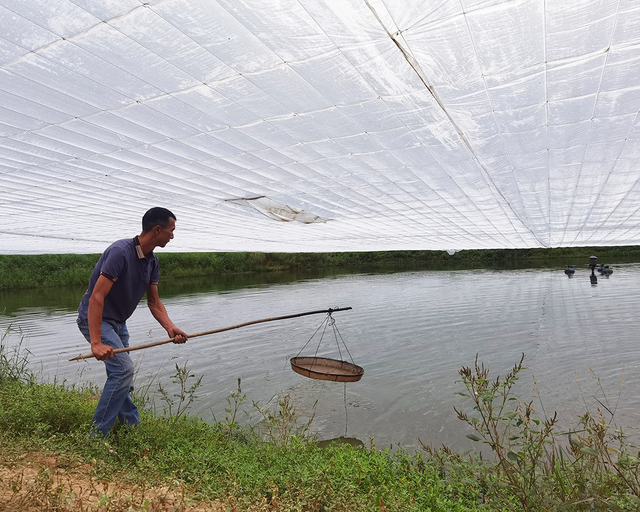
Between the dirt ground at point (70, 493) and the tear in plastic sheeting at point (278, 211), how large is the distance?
115 inches

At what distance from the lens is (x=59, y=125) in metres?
2.64

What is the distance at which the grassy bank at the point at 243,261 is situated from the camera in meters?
24.6

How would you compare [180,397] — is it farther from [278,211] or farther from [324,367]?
[278,211]

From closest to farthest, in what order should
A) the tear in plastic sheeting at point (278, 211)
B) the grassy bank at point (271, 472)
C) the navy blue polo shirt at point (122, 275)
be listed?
the grassy bank at point (271, 472) → the navy blue polo shirt at point (122, 275) → the tear in plastic sheeting at point (278, 211)

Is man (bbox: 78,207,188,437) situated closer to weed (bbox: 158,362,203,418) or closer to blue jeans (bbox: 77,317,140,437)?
blue jeans (bbox: 77,317,140,437)

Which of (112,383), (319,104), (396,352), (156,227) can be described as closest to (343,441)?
(112,383)

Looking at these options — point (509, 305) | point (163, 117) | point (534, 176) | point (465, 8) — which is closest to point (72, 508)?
point (163, 117)

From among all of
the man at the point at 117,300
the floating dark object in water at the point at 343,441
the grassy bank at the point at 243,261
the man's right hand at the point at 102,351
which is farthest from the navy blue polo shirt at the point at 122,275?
the grassy bank at the point at 243,261

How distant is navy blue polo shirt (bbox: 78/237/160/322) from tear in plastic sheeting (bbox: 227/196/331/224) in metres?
1.77

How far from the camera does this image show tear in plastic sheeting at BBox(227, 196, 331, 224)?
4691 mm

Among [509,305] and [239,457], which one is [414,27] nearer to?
[239,457]

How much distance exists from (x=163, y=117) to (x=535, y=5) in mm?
2061

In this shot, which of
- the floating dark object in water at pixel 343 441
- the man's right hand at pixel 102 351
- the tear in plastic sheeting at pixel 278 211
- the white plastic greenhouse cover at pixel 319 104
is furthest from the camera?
the tear in plastic sheeting at pixel 278 211

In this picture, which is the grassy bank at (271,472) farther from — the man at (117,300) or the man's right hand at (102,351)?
the man's right hand at (102,351)
